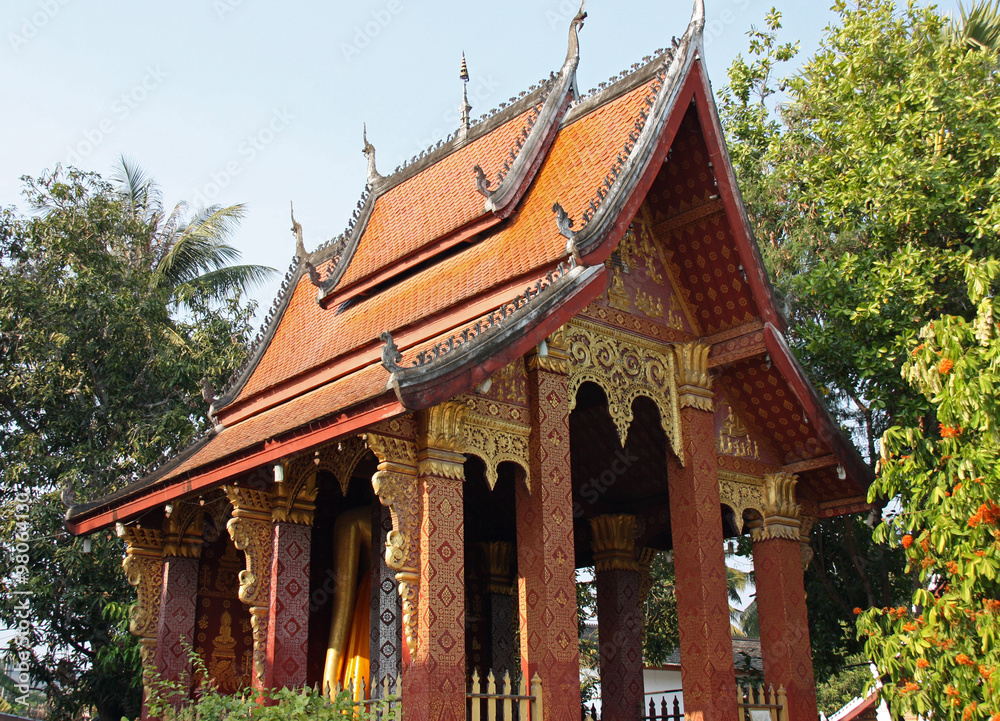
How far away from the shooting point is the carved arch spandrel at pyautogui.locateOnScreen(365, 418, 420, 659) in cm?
701

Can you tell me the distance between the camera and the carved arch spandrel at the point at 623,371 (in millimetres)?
8773

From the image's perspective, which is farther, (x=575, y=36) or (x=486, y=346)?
(x=575, y=36)

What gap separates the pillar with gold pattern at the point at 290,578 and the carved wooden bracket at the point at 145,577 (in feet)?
7.45

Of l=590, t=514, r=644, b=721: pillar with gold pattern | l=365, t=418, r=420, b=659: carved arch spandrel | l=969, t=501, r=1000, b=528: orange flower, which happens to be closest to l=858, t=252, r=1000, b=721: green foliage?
l=969, t=501, r=1000, b=528: orange flower

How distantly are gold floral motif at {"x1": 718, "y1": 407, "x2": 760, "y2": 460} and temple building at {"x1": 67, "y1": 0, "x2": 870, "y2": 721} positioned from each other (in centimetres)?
2

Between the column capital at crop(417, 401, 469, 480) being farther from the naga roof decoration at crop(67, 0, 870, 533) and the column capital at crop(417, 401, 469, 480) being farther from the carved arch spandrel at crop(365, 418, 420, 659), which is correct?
the naga roof decoration at crop(67, 0, 870, 533)

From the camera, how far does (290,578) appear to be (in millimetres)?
8664

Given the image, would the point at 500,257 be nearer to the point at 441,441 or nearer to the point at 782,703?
the point at 441,441

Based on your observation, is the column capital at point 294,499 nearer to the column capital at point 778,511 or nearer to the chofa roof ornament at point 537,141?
the chofa roof ornament at point 537,141

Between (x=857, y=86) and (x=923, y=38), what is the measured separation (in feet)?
3.95

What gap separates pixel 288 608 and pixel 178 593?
7.53 ft

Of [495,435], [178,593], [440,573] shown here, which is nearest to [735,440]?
[495,435]

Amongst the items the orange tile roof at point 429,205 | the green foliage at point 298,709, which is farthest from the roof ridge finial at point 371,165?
the green foliage at point 298,709

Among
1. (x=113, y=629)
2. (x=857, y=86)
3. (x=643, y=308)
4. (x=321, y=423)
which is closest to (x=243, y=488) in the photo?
(x=321, y=423)
